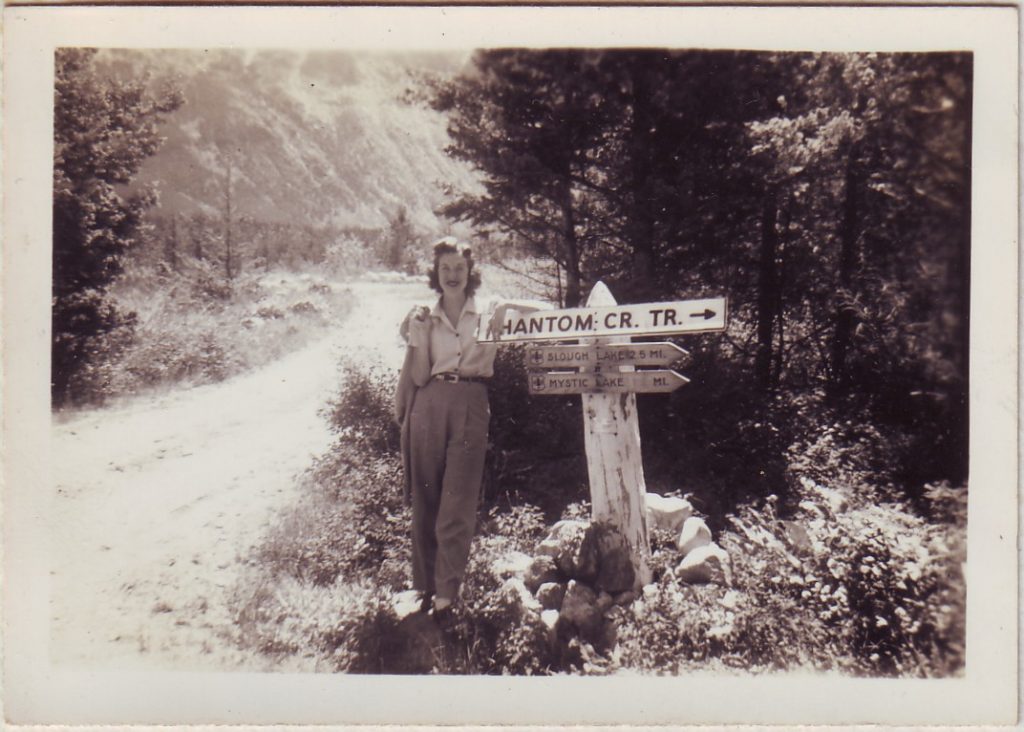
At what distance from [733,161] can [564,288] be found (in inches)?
41.6

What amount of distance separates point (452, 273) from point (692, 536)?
1801 mm

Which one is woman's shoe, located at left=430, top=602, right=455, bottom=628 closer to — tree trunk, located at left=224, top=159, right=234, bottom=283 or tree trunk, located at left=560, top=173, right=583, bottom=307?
tree trunk, located at left=560, top=173, right=583, bottom=307

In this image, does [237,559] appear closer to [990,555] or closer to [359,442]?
[359,442]

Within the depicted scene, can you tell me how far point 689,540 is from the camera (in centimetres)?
276

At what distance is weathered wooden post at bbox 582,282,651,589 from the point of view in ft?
8.44

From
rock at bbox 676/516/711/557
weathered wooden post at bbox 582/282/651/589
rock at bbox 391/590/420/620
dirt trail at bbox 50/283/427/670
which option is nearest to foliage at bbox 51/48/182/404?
dirt trail at bbox 50/283/427/670

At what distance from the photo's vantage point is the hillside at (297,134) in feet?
9.14

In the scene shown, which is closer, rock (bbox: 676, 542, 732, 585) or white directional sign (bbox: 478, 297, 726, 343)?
white directional sign (bbox: 478, 297, 726, 343)

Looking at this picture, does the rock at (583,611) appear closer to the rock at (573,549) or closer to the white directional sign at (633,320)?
the rock at (573,549)

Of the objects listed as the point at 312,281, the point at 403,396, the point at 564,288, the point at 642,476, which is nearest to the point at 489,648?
the point at 642,476

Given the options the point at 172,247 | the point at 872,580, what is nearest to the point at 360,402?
the point at 172,247

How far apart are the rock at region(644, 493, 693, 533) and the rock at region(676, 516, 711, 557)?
0.04 m

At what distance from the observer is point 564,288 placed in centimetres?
289

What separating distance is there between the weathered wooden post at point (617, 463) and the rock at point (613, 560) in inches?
1.0
